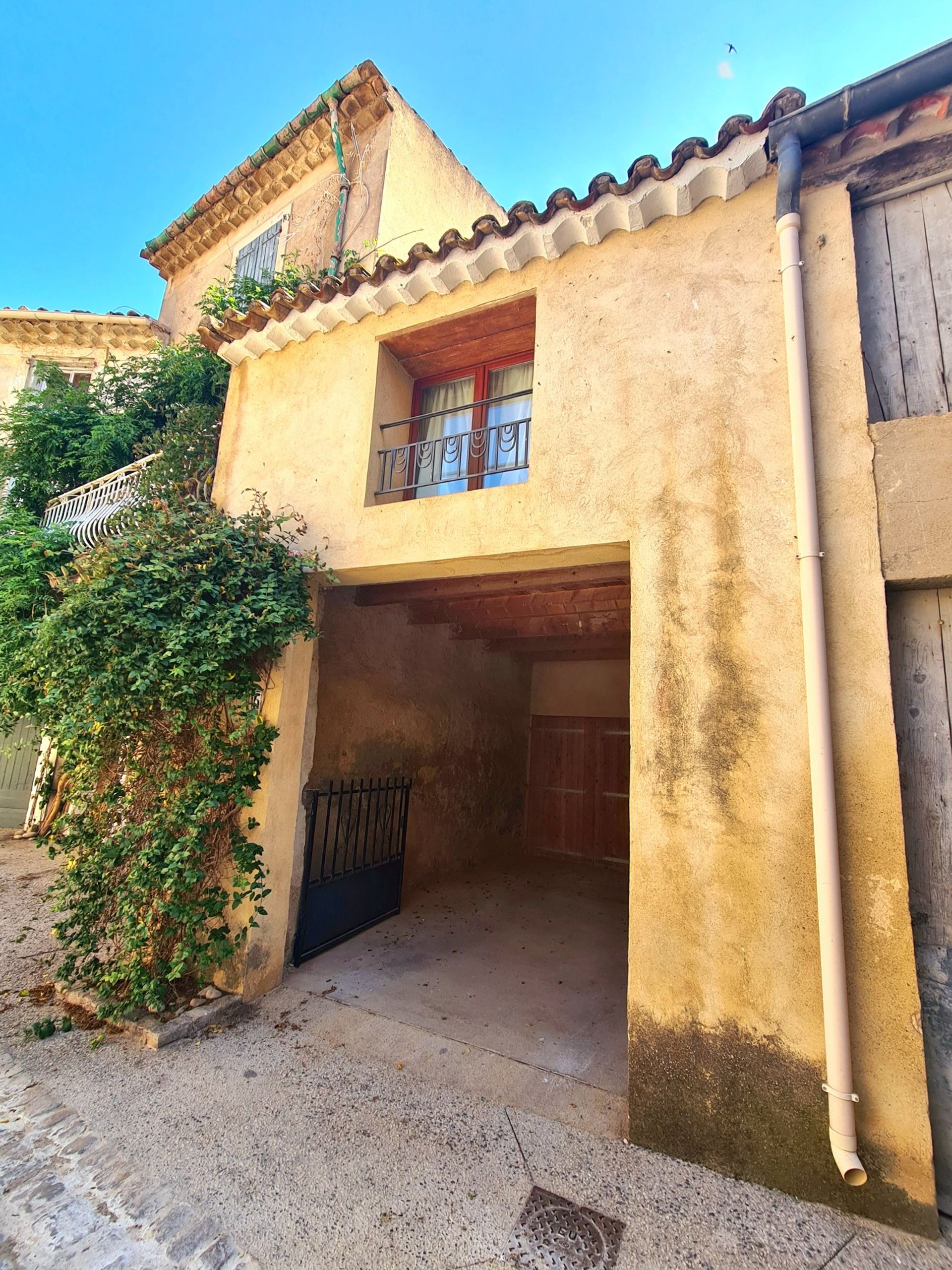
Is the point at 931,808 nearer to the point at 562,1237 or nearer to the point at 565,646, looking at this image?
the point at 562,1237

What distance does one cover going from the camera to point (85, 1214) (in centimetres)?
232

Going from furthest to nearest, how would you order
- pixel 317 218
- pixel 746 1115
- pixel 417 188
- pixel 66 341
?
1. pixel 66 341
2. pixel 317 218
3. pixel 417 188
4. pixel 746 1115

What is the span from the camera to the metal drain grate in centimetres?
220

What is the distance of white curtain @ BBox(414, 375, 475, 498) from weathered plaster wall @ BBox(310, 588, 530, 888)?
1555 mm

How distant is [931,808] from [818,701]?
75cm

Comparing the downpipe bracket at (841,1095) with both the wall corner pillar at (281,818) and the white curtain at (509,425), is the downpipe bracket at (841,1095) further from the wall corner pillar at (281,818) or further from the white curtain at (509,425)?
the white curtain at (509,425)

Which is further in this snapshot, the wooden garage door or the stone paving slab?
the wooden garage door

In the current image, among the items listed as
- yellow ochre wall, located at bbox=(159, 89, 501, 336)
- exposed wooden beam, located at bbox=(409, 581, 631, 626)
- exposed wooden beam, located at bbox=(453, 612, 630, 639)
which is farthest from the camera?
yellow ochre wall, located at bbox=(159, 89, 501, 336)

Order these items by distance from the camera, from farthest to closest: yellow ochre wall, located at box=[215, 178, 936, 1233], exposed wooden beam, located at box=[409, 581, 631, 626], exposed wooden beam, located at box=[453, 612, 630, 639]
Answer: exposed wooden beam, located at box=[453, 612, 630, 639], exposed wooden beam, located at box=[409, 581, 631, 626], yellow ochre wall, located at box=[215, 178, 936, 1233]

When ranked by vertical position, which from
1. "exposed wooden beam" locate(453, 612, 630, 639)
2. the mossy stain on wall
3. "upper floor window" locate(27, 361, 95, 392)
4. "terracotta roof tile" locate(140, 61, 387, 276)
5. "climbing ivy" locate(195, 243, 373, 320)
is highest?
"terracotta roof tile" locate(140, 61, 387, 276)

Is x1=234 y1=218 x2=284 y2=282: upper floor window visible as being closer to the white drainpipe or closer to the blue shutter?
the blue shutter

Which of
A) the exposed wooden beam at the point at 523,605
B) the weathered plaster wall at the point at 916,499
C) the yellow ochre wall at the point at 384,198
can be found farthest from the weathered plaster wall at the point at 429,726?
the yellow ochre wall at the point at 384,198

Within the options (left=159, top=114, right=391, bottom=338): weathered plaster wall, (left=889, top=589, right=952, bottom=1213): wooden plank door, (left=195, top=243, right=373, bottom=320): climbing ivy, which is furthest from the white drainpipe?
(left=159, top=114, right=391, bottom=338): weathered plaster wall

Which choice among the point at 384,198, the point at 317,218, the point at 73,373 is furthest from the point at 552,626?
the point at 73,373
